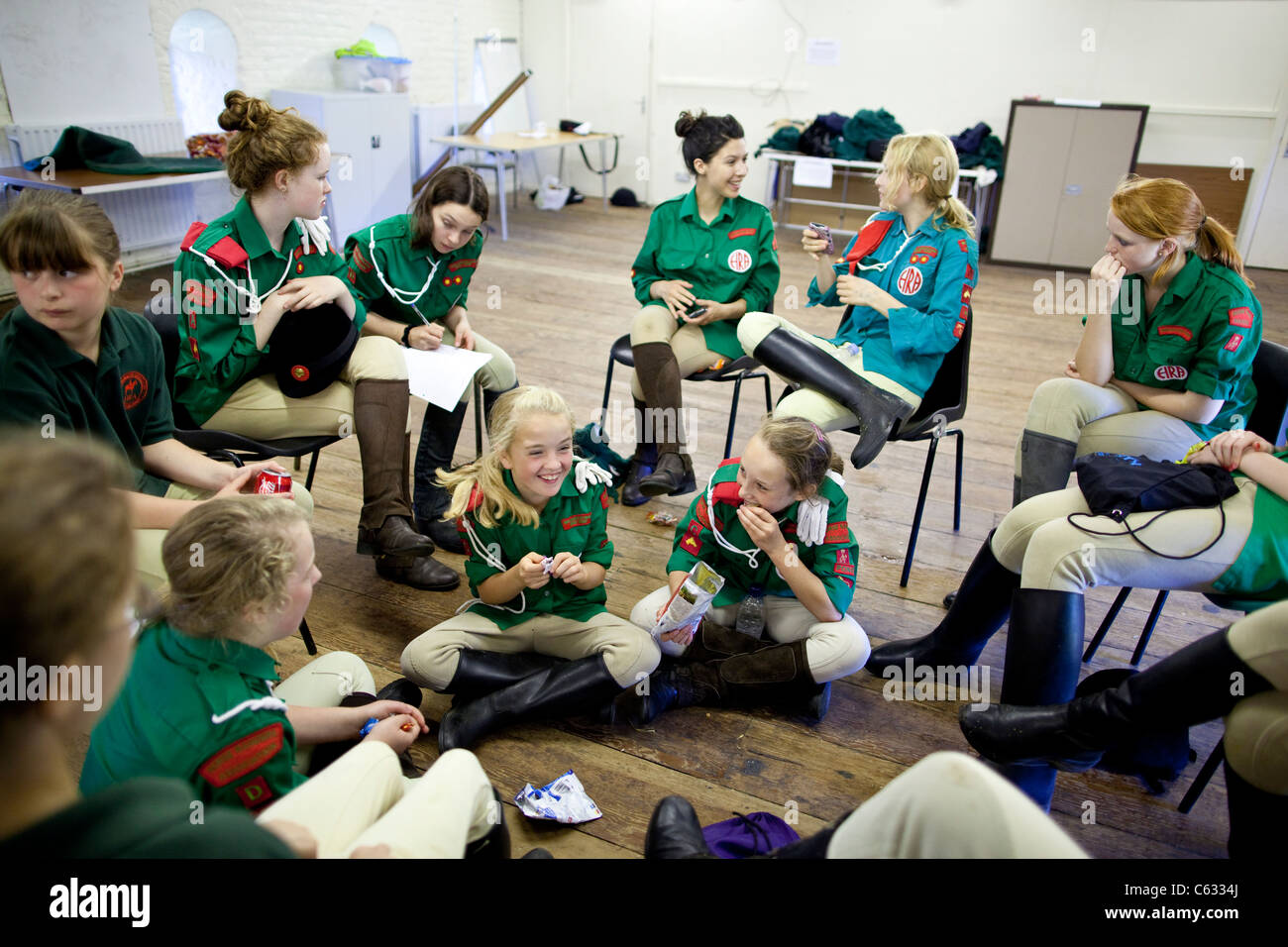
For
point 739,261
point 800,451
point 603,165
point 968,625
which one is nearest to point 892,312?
point 739,261

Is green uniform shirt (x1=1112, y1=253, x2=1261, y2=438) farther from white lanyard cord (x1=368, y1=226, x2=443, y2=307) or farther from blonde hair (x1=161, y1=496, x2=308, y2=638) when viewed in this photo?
blonde hair (x1=161, y1=496, x2=308, y2=638)

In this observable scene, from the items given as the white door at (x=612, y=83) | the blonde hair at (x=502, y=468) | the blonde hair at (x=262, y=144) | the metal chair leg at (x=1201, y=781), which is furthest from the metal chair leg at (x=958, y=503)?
the white door at (x=612, y=83)

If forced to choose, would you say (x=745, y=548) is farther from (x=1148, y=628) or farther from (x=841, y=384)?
(x=1148, y=628)

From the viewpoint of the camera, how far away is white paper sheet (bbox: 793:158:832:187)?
6.95 m

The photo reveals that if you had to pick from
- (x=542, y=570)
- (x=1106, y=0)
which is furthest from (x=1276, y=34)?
(x=542, y=570)

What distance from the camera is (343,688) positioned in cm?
173

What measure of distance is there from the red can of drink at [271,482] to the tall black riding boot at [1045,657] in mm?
1553

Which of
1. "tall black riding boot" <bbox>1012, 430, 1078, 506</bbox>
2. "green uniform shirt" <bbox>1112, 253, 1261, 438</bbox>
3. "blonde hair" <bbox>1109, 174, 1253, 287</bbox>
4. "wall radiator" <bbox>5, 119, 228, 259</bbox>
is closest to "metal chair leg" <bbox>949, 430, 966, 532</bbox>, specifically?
"tall black riding boot" <bbox>1012, 430, 1078, 506</bbox>

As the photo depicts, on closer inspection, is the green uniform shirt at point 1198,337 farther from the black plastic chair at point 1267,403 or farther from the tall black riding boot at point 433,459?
the tall black riding boot at point 433,459

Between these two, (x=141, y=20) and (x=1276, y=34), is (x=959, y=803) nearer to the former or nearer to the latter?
(x=141, y=20)

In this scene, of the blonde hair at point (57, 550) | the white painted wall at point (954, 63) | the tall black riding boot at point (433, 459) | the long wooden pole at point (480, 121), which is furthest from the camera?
the long wooden pole at point (480, 121)

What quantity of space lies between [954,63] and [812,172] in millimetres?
1437

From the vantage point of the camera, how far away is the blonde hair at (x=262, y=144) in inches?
84.8

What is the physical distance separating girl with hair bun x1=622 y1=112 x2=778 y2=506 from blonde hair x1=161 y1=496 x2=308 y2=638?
1687 millimetres
